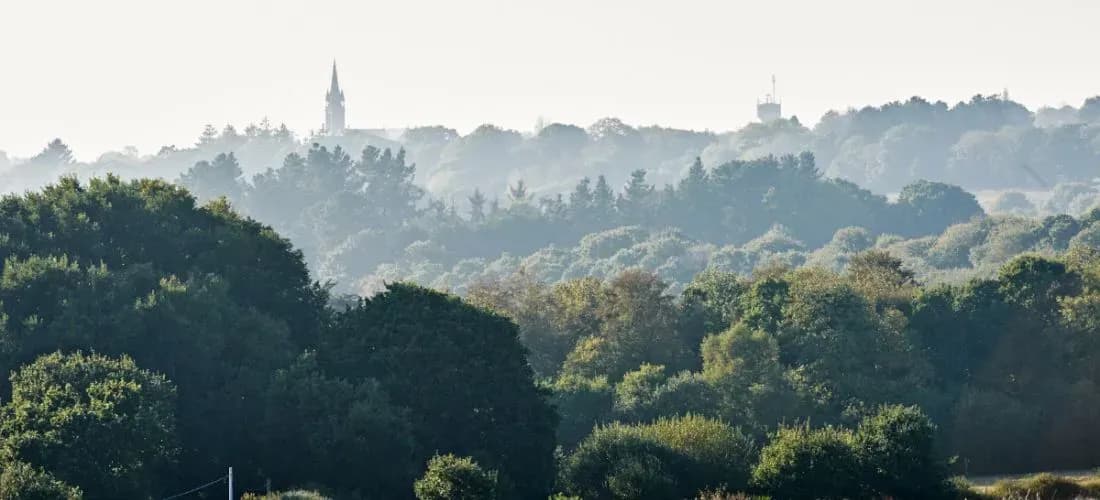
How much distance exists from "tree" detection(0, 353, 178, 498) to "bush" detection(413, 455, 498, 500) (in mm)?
8238

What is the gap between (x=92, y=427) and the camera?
45.8 m

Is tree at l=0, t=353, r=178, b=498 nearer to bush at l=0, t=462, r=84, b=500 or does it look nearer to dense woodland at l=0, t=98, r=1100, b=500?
dense woodland at l=0, t=98, r=1100, b=500

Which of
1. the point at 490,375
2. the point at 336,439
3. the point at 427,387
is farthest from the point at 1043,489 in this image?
the point at 336,439

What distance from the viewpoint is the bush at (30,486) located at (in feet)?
135

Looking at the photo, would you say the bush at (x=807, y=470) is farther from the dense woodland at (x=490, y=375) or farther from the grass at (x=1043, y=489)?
the grass at (x=1043, y=489)

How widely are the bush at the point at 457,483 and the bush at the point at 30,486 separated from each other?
1027cm

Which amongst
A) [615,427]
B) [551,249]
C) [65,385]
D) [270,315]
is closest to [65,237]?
[270,315]

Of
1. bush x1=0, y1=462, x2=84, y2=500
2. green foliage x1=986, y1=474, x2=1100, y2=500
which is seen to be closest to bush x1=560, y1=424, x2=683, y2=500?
green foliage x1=986, y1=474, x2=1100, y2=500

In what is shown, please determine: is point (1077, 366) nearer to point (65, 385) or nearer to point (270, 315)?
point (270, 315)

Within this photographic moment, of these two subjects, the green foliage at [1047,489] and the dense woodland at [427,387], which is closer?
the dense woodland at [427,387]

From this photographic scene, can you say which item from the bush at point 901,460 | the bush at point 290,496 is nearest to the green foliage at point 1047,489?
the bush at point 901,460

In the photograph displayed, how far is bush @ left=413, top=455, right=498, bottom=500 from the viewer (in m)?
46.7

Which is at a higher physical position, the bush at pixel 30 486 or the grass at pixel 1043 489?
the bush at pixel 30 486

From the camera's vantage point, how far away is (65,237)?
60312 mm
